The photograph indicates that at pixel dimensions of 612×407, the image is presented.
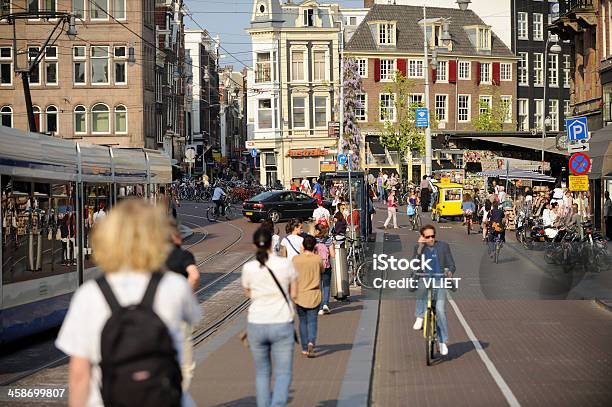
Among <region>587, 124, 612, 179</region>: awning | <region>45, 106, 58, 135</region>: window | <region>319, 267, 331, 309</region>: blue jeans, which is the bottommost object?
<region>319, 267, 331, 309</region>: blue jeans

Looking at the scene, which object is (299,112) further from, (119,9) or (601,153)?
(601,153)

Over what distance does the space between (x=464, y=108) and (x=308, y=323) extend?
2896 inches

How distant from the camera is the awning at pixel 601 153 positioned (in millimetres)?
34750

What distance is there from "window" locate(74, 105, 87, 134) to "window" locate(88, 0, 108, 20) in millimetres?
5135

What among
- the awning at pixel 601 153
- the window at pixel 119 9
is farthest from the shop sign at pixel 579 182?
the window at pixel 119 9

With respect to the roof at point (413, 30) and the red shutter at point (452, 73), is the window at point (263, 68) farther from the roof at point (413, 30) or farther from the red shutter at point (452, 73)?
the red shutter at point (452, 73)

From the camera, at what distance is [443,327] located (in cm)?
1387

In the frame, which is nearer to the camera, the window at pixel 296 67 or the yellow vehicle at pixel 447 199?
the yellow vehicle at pixel 447 199

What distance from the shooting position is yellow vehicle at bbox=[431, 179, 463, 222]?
1820 inches

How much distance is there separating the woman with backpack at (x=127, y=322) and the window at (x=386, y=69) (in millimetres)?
79338

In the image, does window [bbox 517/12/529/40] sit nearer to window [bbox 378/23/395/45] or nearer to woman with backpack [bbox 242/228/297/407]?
window [bbox 378/23/395/45]

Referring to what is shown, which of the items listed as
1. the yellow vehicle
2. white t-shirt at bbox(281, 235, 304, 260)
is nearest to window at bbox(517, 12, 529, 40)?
the yellow vehicle

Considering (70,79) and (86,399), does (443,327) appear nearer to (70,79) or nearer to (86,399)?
(86,399)

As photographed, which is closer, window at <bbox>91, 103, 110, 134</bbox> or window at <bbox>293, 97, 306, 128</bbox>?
window at <bbox>91, 103, 110, 134</bbox>
